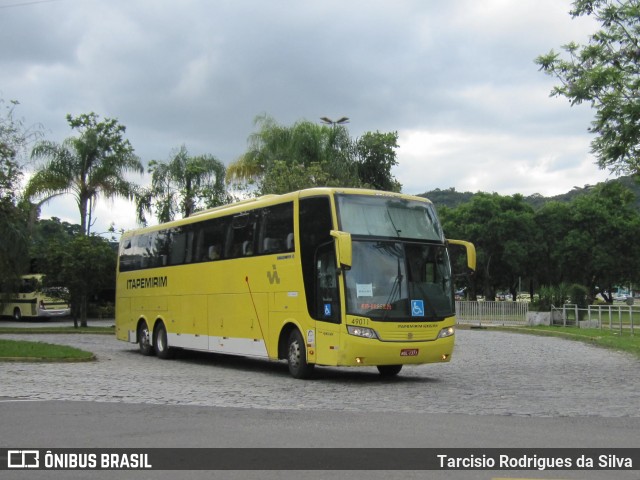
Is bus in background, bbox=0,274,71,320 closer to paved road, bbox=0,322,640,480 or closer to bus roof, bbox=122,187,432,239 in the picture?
bus roof, bbox=122,187,432,239

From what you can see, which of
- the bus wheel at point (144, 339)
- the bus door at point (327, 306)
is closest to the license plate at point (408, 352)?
the bus door at point (327, 306)

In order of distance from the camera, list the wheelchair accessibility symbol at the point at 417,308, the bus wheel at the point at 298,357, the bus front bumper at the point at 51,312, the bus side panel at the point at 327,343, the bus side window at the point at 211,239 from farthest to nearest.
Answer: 1. the bus front bumper at the point at 51,312
2. the bus side window at the point at 211,239
3. the bus wheel at the point at 298,357
4. the wheelchair accessibility symbol at the point at 417,308
5. the bus side panel at the point at 327,343

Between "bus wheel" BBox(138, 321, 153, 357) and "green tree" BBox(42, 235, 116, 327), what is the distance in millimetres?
12132

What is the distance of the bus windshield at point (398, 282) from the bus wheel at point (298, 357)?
169 centimetres

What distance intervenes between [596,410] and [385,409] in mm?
3054

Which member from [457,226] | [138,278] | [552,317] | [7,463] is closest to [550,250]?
[457,226]

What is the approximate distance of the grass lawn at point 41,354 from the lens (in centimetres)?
2023

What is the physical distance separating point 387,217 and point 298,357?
3380mm

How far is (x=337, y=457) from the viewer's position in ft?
26.8

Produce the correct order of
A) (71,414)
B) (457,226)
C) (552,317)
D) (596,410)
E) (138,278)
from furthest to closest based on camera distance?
(457,226), (552,317), (138,278), (596,410), (71,414)

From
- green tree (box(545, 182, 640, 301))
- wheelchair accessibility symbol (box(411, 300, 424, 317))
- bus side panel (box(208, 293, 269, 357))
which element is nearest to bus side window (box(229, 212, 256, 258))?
bus side panel (box(208, 293, 269, 357))

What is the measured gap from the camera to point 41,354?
20828mm

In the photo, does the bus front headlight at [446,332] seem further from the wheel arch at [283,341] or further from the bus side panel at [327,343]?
the wheel arch at [283,341]

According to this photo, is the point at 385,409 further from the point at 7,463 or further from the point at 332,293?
the point at 7,463
